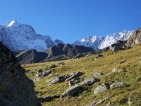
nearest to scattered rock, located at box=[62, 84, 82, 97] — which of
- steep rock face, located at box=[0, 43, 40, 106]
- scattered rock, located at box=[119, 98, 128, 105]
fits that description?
scattered rock, located at box=[119, 98, 128, 105]

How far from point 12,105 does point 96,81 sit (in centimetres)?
1414

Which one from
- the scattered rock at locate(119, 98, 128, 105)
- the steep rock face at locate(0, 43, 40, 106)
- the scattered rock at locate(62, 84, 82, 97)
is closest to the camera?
the steep rock face at locate(0, 43, 40, 106)

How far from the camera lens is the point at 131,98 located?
13.2 meters

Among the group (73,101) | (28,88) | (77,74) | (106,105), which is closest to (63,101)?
(73,101)

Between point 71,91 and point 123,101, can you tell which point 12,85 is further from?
point 71,91

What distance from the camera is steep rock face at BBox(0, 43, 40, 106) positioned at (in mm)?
10002

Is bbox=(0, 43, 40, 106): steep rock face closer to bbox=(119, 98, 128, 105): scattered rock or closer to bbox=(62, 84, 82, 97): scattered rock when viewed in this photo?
bbox=(119, 98, 128, 105): scattered rock

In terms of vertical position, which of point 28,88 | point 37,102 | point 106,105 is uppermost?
point 28,88

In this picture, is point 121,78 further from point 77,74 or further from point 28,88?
point 28,88

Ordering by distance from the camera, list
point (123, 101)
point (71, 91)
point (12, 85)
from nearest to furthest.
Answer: point (12, 85)
point (123, 101)
point (71, 91)

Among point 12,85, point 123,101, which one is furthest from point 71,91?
point 12,85

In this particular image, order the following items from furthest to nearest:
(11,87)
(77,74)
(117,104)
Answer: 1. (77,74)
2. (117,104)
3. (11,87)

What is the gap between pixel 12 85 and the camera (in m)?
10.5

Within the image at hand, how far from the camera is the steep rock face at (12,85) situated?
10002mm
